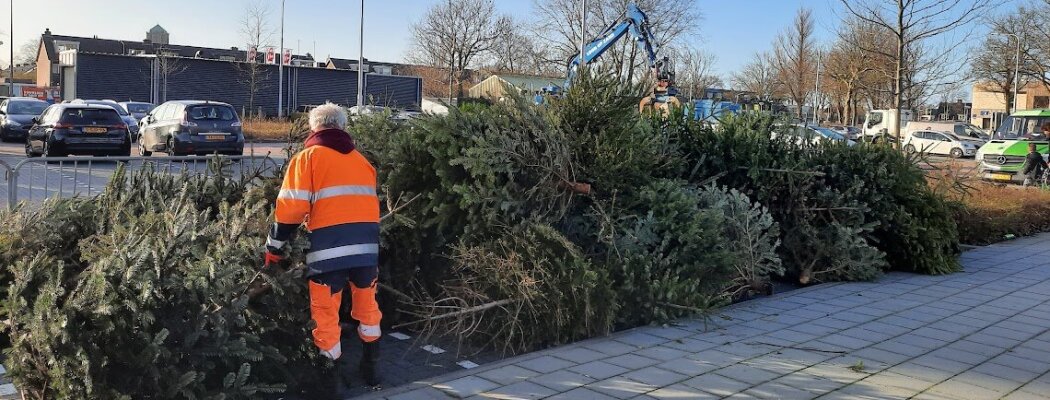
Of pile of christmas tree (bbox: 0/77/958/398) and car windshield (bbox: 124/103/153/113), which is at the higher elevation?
car windshield (bbox: 124/103/153/113)

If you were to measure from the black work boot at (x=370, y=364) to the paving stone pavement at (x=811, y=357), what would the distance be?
285 mm

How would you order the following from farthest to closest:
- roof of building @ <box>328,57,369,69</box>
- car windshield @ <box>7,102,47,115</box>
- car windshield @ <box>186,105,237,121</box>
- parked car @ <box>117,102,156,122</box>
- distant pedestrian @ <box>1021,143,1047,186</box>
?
roof of building @ <box>328,57,369,69</box>
parked car @ <box>117,102,156,122</box>
car windshield @ <box>7,102,47,115</box>
car windshield @ <box>186,105,237,121</box>
distant pedestrian @ <box>1021,143,1047,186</box>

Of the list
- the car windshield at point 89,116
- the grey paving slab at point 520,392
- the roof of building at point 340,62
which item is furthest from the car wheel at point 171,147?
the roof of building at point 340,62

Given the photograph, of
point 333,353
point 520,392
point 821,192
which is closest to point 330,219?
point 333,353

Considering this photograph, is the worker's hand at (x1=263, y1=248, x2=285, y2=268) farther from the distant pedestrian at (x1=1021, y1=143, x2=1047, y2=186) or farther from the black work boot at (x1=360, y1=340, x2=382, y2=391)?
the distant pedestrian at (x1=1021, y1=143, x2=1047, y2=186)

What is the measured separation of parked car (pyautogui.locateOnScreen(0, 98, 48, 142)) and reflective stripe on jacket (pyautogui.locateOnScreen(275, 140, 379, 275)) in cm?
2666

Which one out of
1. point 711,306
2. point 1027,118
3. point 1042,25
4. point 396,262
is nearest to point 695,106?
point 711,306

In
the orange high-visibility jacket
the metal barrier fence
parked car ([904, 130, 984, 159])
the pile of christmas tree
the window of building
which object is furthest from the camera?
the window of building

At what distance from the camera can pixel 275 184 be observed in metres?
6.30

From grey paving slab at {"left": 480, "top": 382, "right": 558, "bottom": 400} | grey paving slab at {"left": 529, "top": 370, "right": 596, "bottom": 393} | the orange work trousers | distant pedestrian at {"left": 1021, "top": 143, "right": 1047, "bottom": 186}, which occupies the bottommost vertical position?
grey paving slab at {"left": 480, "top": 382, "right": 558, "bottom": 400}

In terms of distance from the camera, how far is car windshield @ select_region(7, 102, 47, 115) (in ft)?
93.1

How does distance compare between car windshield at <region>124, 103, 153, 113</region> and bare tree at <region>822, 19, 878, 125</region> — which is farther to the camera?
car windshield at <region>124, 103, 153, 113</region>

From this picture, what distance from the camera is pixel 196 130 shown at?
20703 mm

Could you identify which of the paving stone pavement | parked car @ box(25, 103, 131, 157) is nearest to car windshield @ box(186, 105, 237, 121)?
parked car @ box(25, 103, 131, 157)
